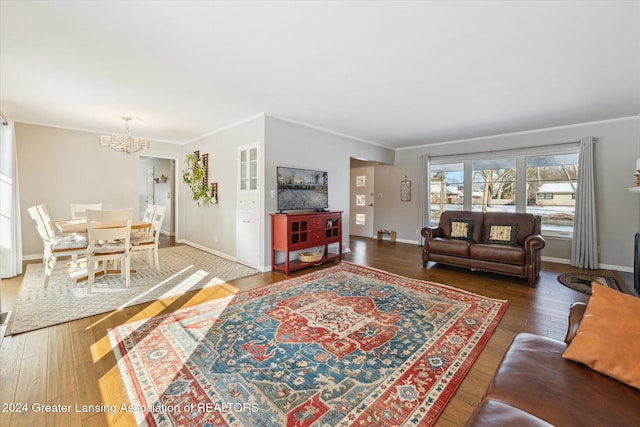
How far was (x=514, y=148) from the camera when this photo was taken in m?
5.50

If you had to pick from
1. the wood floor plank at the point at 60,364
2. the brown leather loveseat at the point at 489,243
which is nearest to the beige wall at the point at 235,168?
the brown leather loveseat at the point at 489,243

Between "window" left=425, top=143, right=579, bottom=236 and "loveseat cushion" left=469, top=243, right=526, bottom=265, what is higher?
"window" left=425, top=143, right=579, bottom=236

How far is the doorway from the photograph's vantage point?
7.96 meters

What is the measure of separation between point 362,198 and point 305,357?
6.52 metres

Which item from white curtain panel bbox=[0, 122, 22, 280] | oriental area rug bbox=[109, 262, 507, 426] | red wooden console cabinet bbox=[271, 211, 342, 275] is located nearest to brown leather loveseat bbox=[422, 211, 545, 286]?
oriental area rug bbox=[109, 262, 507, 426]

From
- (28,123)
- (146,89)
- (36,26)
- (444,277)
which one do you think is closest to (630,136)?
(444,277)

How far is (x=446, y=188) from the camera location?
6.61 m

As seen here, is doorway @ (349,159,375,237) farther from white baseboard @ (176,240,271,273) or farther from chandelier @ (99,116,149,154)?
chandelier @ (99,116,149,154)

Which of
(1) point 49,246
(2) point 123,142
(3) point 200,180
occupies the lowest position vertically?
(1) point 49,246

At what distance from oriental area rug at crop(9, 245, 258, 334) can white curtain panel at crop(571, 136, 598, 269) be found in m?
5.65

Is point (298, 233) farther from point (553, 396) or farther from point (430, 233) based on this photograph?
point (553, 396)

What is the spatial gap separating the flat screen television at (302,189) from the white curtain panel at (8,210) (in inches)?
151

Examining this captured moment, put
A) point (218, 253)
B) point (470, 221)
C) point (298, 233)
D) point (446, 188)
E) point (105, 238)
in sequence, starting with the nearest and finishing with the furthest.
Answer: point (105, 238) < point (298, 233) < point (470, 221) < point (218, 253) < point (446, 188)

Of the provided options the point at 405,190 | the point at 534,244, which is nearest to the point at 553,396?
the point at 534,244
